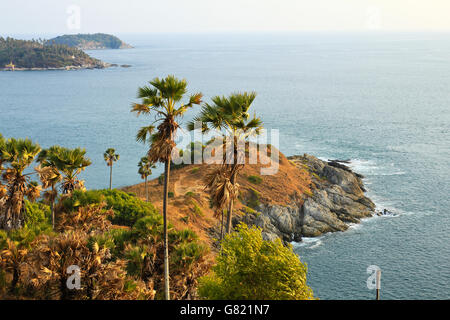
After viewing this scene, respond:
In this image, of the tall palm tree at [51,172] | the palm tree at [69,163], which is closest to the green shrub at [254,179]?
the tall palm tree at [51,172]

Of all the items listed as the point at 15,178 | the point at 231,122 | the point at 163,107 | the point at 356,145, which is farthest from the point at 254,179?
the point at 356,145

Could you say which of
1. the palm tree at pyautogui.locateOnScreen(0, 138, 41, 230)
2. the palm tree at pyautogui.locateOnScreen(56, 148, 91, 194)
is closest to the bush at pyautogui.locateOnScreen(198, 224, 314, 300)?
the palm tree at pyautogui.locateOnScreen(0, 138, 41, 230)

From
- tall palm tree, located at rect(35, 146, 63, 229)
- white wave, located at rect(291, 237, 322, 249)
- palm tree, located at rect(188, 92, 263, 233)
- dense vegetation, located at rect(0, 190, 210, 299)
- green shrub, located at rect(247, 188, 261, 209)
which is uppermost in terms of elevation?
palm tree, located at rect(188, 92, 263, 233)

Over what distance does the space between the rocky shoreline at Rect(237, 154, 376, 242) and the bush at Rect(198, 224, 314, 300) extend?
120 ft

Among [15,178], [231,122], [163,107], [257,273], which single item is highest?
[163,107]

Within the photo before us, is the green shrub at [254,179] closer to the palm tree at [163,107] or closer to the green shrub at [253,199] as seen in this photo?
the green shrub at [253,199]

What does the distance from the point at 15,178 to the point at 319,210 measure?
159 feet

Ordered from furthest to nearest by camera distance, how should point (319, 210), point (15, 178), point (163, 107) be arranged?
point (319, 210), point (15, 178), point (163, 107)

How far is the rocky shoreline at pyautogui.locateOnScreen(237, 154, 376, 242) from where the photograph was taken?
6038 centimetres

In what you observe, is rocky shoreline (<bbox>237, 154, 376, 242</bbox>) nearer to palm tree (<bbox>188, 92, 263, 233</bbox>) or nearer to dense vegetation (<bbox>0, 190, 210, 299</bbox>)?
dense vegetation (<bbox>0, 190, 210, 299</bbox>)

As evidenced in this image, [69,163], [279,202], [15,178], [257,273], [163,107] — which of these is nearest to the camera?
[257,273]

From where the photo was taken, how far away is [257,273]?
19.5m

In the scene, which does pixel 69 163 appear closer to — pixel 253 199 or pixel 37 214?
pixel 37 214
